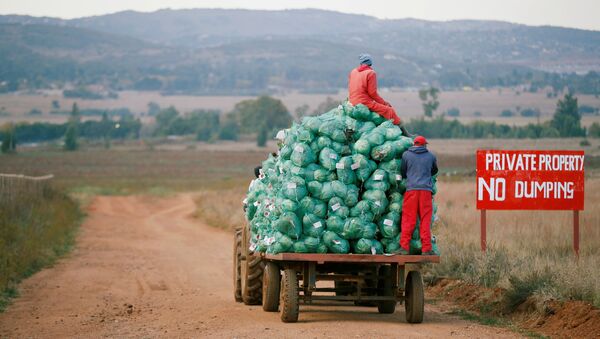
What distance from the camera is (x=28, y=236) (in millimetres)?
25844

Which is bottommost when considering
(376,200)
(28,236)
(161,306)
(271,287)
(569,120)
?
(28,236)

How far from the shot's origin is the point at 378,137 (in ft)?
47.5

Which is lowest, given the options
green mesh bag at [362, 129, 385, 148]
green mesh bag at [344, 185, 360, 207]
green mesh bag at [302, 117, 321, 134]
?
green mesh bag at [344, 185, 360, 207]

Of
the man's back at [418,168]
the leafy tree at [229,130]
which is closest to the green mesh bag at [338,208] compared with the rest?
the man's back at [418,168]

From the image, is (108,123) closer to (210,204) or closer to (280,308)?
(210,204)

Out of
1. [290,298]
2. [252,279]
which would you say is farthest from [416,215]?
[252,279]

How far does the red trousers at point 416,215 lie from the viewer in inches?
552

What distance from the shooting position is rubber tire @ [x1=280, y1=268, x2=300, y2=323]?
47.1 feet

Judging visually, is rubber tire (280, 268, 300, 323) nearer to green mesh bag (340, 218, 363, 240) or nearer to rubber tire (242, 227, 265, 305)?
green mesh bag (340, 218, 363, 240)

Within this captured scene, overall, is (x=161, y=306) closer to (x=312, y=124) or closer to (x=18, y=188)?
(x=312, y=124)

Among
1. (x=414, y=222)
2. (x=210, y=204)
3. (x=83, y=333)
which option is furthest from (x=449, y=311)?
(x=210, y=204)

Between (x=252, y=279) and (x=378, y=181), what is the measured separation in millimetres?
3120

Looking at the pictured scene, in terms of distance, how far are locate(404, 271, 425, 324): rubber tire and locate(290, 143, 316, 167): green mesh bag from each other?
2038 mm

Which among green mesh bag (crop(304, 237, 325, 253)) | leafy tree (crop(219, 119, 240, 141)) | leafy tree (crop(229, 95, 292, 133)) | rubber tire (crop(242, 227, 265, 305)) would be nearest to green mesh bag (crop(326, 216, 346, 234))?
green mesh bag (crop(304, 237, 325, 253))
